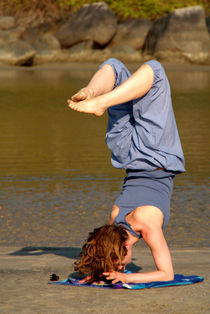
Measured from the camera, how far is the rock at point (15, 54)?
2847cm

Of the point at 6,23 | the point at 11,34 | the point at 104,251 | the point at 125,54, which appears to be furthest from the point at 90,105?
the point at 6,23

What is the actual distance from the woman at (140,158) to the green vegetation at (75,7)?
31887 mm

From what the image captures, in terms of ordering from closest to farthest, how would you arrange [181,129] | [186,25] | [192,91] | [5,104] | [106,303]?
[106,303] < [181,129] < [5,104] < [192,91] < [186,25]

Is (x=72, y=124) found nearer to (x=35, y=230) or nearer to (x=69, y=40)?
(x=35, y=230)

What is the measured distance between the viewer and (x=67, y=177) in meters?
8.27

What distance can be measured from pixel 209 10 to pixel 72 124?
2610cm

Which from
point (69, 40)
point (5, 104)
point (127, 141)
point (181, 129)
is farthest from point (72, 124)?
point (69, 40)

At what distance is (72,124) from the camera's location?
1302cm

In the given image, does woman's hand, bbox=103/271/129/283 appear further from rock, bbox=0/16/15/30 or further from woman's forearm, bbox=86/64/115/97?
rock, bbox=0/16/15/30

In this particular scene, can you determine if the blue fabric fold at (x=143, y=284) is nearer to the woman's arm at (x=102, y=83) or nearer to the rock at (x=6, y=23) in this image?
the woman's arm at (x=102, y=83)

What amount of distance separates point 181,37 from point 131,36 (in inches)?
94.5

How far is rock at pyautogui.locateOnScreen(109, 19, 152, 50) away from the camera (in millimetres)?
31109

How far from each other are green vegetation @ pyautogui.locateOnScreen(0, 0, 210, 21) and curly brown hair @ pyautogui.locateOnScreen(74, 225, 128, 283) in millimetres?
32242

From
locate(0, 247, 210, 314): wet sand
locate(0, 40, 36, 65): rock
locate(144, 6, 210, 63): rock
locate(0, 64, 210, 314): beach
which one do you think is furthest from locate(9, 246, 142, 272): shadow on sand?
locate(144, 6, 210, 63): rock
